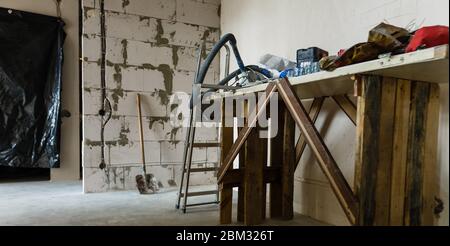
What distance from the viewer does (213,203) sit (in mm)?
3141

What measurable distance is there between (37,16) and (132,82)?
1645mm

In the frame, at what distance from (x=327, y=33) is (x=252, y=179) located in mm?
1347

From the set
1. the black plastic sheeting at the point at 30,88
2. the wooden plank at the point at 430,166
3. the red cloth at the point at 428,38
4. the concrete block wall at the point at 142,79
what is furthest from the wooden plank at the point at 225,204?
the black plastic sheeting at the point at 30,88

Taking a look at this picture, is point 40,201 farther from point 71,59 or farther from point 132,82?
point 71,59

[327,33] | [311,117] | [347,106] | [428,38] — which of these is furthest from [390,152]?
[327,33]

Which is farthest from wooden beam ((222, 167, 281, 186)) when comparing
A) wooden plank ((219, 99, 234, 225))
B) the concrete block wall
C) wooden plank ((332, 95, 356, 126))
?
the concrete block wall

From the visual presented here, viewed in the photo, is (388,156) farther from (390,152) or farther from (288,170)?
(288,170)

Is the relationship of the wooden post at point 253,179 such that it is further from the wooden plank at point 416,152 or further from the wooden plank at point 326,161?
the wooden plank at point 416,152

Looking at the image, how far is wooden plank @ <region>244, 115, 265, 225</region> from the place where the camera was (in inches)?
93.4

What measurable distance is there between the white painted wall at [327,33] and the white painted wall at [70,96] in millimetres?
2673

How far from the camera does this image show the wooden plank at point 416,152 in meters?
1.30

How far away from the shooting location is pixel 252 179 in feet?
7.86
